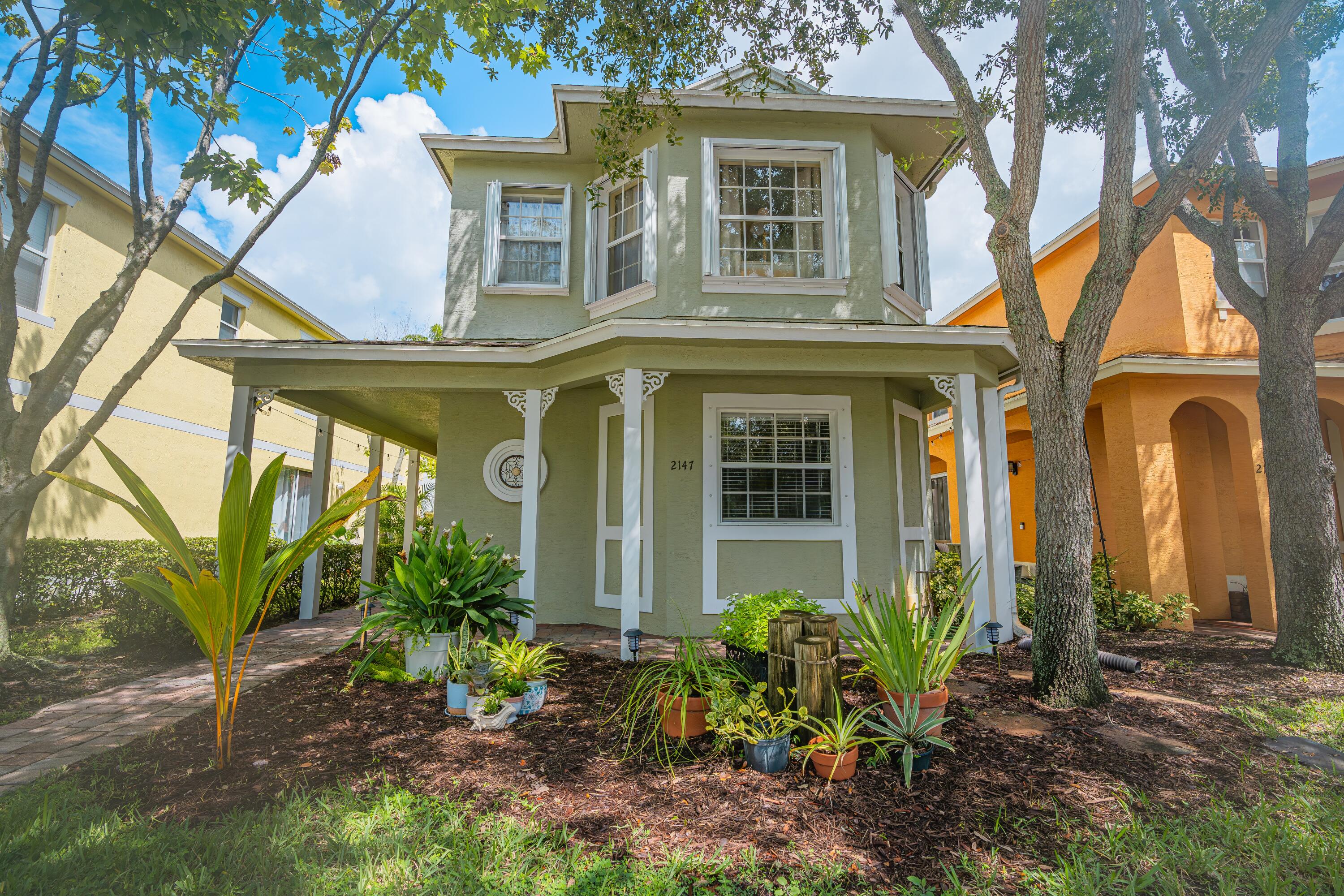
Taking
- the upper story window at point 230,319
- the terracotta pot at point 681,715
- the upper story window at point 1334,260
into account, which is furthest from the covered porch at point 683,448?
the upper story window at point 1334,260

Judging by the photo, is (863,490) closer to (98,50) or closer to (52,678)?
(52,678)

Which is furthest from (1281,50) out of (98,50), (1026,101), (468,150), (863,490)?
(98,50)

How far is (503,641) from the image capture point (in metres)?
4.68

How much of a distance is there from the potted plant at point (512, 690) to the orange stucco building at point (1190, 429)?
7.15m

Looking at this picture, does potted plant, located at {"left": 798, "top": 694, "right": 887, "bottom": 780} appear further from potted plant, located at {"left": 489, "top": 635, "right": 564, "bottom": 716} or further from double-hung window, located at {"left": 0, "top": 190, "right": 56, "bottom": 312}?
double-hung window, located at {"left": 0, "top": 190, "right": 56, "bottom": 312}

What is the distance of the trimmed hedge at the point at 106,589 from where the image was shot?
6.38m

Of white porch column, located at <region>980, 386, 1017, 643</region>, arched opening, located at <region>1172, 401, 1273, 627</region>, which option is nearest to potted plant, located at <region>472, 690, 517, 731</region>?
white porch column, located at <region>980, 386, 1017, 643</region>

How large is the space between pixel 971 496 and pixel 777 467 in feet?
6.45

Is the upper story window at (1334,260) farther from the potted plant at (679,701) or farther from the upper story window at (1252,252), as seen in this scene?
the potted plant at (679,701)

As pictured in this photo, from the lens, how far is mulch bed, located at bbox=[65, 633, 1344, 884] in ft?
8.62

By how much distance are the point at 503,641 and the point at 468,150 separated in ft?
21.1

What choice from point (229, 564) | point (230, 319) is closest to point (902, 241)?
point (229, 564)

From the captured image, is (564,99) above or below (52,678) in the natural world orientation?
above

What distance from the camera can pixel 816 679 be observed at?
3.33m
